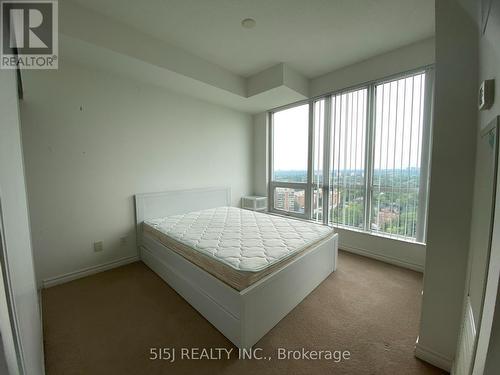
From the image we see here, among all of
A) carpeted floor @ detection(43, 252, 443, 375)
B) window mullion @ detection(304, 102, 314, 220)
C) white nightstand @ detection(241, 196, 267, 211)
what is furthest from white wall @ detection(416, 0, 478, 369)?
white nightstand @ detection(241, 196, 267, 211)

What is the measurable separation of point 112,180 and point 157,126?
0.97 metres

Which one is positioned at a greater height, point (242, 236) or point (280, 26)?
point (280, 26)

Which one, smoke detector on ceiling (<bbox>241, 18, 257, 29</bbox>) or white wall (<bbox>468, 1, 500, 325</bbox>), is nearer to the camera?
white wall (<bbox>468, 1, 500, 325</bbox>)

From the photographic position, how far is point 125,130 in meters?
2.61

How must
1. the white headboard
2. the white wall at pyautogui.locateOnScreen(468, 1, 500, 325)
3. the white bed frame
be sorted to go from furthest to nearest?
the white headboard, the white bed frame, the white wall at pyautogui.locateOnScreen(468, 1, 500, 325)

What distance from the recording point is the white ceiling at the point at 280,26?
6.02ft

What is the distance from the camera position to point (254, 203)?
3.98 metres

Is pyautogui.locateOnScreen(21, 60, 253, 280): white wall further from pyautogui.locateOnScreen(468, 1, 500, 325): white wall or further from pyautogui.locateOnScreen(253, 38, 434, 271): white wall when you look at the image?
pyautogui.locateOnScreen(468, 1, 500, 325): white wall

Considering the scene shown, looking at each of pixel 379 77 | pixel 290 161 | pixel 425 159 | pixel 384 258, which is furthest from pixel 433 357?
pixel 290 161

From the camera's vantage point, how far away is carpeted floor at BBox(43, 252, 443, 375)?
1.30 metres

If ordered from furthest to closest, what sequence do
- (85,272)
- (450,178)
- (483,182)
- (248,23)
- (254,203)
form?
1. (254,203)
2. (85,272)
3. (248,23)
4. (450,178)
5. (483,182)

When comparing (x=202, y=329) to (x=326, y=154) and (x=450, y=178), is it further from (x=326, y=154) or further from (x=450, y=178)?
(x=326, y=154)

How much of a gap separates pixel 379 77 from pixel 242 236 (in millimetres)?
2749

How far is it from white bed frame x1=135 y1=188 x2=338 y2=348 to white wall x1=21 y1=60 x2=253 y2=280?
1.15 ft
